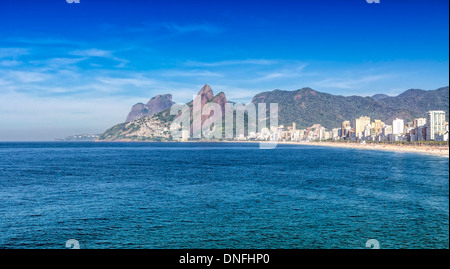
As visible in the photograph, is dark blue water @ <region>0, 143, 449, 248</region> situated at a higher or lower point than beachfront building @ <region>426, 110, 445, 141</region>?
lower

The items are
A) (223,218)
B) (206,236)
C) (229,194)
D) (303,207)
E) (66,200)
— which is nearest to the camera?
(206,236)

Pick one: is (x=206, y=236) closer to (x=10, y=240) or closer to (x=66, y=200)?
(x=10, y=240)

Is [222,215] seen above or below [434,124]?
below

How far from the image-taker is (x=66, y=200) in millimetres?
29828

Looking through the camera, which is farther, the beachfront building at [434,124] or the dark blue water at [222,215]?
the beachfront building at [434,124]

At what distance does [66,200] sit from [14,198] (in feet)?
18.1

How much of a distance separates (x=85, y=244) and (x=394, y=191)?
31.0m

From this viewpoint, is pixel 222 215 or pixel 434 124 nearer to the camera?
pixel 222 215

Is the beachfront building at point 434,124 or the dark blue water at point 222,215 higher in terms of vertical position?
the beachfront building at point 434,124

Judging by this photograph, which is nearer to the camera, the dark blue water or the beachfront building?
the dark blue water

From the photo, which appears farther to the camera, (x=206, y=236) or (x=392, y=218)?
(x=392, y=218)
